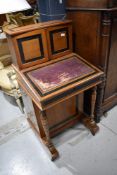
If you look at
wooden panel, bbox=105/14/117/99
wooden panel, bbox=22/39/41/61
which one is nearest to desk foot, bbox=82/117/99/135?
wooden panel, bbox=105/14/117/99

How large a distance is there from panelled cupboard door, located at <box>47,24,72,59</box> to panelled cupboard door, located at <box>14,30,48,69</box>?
2.4 inches

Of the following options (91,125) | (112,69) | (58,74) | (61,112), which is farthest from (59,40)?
(91,125)

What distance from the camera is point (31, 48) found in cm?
132

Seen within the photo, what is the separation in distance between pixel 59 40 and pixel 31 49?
276 millimetres

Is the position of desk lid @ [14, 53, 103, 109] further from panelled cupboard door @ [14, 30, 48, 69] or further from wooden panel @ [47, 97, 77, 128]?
wooden panel @ [47, 97, 77, 128]

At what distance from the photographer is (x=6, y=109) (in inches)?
87.2

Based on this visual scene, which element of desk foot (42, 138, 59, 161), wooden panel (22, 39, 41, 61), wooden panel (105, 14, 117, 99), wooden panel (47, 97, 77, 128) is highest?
wooden panel (22, 39, 41, 61)

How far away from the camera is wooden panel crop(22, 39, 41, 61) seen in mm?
1289

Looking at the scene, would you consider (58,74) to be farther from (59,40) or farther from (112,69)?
(112,69)

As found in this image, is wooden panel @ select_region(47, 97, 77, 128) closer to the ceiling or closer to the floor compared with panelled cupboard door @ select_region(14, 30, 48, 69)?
closer to the floor

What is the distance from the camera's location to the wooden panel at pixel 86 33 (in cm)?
131

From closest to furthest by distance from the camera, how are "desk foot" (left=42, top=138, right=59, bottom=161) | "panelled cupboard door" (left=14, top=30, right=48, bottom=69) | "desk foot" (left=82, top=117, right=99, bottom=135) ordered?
"panelled cupboard door" (left=14, top=30, right=48, bottom=69) < "desk foot" (left=42, top=138, right=59, bottom=161) < "desk foot" (left=82, top=117, right=99, bottom=135)

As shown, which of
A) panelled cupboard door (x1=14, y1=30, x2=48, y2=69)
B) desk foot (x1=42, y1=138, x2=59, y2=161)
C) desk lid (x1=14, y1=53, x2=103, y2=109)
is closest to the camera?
desk lid (x1=14, y1=53, x2=103, y2=109)

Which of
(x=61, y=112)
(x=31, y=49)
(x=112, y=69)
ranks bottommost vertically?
(x=61, y=112)
